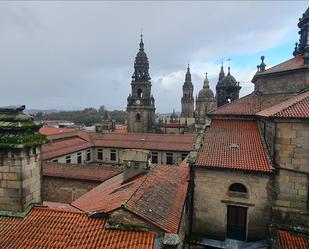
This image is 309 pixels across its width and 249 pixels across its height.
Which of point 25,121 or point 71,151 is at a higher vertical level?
point 25,121

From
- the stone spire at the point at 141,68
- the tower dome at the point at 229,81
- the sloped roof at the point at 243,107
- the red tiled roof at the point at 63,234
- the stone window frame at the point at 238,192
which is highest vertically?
the stone spire at the point at 141,68

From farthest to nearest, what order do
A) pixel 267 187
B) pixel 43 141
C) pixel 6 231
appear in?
pixel 267 187, pixel 43 141, pixel 6 231

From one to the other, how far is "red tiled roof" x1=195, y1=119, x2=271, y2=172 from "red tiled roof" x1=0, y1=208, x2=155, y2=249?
7531 millimetres

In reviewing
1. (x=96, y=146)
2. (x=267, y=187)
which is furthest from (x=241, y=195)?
(x=96, y=146)

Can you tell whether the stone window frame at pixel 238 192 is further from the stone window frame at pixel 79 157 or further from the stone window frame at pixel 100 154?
the stone window frame at pixel 100 154

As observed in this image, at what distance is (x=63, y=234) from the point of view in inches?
330

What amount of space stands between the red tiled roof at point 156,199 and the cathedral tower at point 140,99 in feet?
125

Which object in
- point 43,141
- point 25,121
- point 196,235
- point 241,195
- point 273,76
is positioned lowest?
point 196,235

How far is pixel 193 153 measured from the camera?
1599 cm

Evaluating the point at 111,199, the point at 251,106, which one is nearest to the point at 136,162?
the point at 111,199

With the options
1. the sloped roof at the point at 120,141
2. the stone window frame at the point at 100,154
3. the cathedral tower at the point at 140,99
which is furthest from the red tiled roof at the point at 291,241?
the cathedral tower at the point at 140,99

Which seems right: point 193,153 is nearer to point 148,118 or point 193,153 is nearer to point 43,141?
point 43,141

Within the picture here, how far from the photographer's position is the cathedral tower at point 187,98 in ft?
308

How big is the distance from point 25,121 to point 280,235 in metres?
12.5
